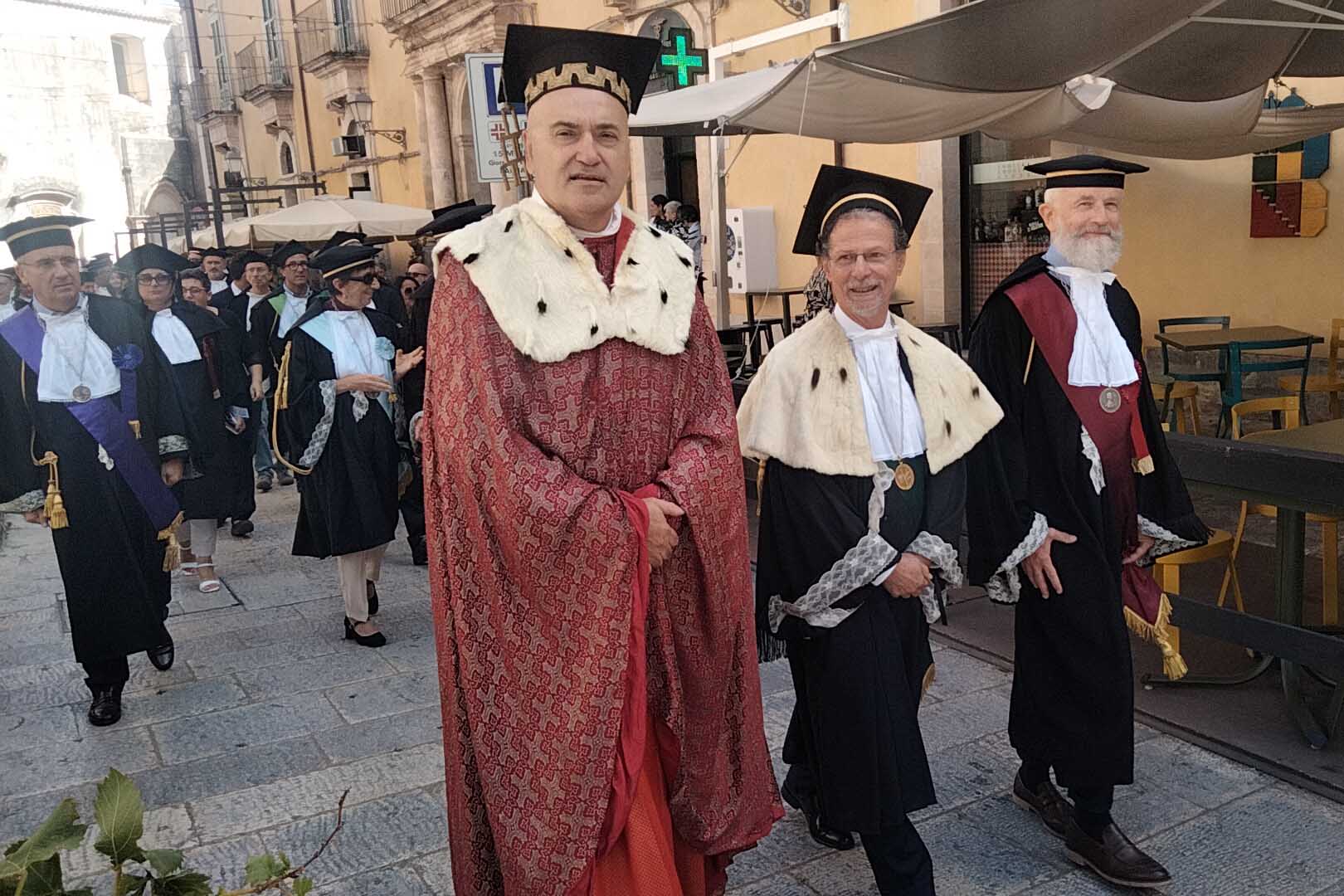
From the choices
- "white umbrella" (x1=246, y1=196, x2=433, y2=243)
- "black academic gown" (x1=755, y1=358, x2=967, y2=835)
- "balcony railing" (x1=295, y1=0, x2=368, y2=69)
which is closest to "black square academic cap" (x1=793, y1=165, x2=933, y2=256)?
"black academic gown" (x1=755, y1=358, x2=967, y2=835)

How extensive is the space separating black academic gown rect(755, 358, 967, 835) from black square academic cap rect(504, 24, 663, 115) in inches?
41.0

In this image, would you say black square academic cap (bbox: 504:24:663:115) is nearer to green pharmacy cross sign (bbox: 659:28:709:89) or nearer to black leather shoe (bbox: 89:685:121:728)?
black leather shoe (bbox: 89:685:121:728)

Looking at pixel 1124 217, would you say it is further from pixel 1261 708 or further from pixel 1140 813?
pixel 1140 813

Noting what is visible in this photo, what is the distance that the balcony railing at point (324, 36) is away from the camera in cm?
2336

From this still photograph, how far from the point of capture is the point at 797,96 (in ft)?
18.0

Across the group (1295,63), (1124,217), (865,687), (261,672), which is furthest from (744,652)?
(1124,217)

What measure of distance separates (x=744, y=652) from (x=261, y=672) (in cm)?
326

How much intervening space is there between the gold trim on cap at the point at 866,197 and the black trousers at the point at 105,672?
3.51 metres

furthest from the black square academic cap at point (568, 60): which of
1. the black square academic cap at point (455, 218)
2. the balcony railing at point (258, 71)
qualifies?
the balcony railing at point (258, 71)

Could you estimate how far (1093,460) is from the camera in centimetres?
294

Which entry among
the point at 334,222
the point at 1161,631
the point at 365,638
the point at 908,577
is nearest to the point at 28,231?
the point at 365,638

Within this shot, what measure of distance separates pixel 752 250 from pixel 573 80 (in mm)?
9775

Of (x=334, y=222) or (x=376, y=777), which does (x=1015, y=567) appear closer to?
(x=376, y=777)

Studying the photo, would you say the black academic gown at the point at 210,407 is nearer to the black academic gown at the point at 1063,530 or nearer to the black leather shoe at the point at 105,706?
the black leather shoe at the point at 105,706
